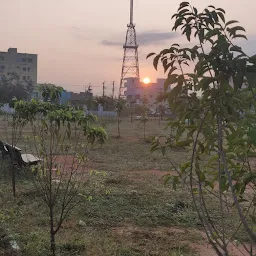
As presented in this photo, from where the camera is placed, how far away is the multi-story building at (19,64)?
3088 inches

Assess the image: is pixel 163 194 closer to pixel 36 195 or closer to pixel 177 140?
pixel 36 195

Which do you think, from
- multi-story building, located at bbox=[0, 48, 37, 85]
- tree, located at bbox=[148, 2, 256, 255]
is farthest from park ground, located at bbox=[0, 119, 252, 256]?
multi-story building, located at bbox=[0, 48, 37, 85]

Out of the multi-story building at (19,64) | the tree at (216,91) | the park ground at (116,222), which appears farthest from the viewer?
the multi-story building at (19,64)

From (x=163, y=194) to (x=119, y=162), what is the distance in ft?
13.1

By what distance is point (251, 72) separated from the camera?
4.56ft

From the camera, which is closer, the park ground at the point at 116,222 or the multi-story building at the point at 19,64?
the park ground at the point at 116,222

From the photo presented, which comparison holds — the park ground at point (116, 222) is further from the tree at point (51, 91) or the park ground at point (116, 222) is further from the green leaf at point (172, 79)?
the green leaf at point (172, 79)

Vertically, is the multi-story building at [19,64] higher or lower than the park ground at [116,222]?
higher

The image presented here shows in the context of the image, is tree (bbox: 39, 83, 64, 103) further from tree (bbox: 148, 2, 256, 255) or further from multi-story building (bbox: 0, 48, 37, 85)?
multi-story building (bbox: 0, 48, 37, 85)

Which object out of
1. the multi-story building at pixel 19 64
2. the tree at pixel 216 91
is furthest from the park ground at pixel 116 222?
the multi-story building at pixel 19 64

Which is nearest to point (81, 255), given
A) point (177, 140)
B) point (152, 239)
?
point (152, 239)

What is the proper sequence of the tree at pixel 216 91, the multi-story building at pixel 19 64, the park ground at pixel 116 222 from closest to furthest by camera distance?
the tree at pixel 216 91
the park ground at pixel 116 222
the multi-story building at pixel 19 64

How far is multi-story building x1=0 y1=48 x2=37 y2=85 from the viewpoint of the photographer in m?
78.4

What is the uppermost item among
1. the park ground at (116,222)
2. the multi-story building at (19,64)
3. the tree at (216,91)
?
the multi-story building at (19,64)
